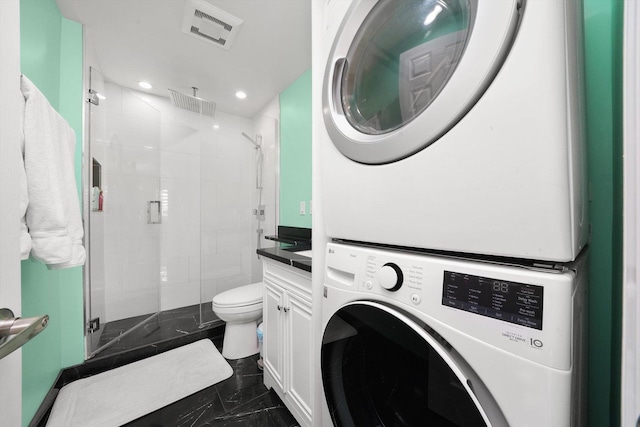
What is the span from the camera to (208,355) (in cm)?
176

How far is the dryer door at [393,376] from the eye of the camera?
0.45 m

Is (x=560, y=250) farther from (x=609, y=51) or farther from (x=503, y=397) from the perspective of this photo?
(x=609, y=51)

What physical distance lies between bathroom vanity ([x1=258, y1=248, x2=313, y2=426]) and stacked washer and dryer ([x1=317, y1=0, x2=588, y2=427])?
0.28 meters

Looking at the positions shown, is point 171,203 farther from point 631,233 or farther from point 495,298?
point 631,233

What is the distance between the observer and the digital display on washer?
1.27 feet

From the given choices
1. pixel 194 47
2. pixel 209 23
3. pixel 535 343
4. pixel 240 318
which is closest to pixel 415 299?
pixel 535 343

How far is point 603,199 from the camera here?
649mm

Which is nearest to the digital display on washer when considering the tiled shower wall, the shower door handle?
the tiled shower wall

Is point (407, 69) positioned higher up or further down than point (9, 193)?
higher up

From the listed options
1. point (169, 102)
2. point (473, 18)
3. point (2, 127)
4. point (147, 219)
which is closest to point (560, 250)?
point (473, 18)

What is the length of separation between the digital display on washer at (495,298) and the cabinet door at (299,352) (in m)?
0.64

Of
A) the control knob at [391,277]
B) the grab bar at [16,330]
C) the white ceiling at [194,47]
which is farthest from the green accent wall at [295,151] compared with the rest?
the grab bar at [16,330]

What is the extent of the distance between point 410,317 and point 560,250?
30 centimetres

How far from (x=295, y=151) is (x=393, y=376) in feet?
6.07
